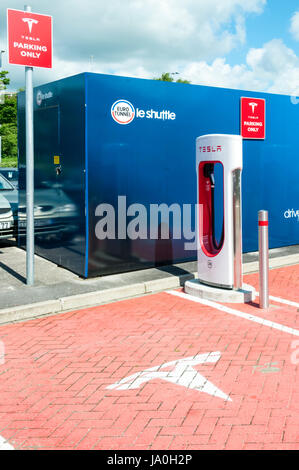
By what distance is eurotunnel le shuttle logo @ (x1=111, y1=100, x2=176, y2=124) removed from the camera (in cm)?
779

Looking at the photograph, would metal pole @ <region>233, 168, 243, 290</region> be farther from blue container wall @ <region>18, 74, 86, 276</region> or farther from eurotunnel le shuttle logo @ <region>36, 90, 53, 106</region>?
eurotunnel le shuttle logo @ <region>36, 90, 53, 106</region>

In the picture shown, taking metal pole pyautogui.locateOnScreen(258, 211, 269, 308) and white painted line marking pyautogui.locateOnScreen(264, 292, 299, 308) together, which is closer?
metal pole pyautogui.locateOnScreen(258, 211, 269, 308)

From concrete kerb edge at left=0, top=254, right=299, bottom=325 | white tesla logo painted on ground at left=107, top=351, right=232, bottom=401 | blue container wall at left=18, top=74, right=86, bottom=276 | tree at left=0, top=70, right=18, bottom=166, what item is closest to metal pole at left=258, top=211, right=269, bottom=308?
concrete kerb edge at left=0, top=254, right=299, bottom=325

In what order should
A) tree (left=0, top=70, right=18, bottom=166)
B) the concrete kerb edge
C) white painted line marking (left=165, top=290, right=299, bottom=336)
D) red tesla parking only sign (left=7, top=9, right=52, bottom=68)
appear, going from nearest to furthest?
white painted line marking (left=165, top=290, right=299, bottom=336) < the concrete kerb edge < red tesla parking only sign (left=7, top=9, right=52, bottom=68) < tree (left=0, top=70, right=18, bottom=166)

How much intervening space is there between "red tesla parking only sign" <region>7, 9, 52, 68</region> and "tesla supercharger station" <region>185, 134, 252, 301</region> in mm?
2497

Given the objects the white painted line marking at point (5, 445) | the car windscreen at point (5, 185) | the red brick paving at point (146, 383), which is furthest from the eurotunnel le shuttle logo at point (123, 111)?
the white painted line marking at point (5, 445)

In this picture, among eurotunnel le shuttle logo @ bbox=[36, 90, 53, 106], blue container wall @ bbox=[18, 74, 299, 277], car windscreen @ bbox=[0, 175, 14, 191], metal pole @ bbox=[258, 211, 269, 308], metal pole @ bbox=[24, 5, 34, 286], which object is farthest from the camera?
car windscreen @ bbox=[0, 175, 14, 191]

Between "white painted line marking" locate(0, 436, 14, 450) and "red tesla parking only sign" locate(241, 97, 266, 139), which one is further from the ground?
"red tesla parking only sign" locate(241, 97, 266, 139)

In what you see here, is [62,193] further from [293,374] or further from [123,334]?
[293,374]

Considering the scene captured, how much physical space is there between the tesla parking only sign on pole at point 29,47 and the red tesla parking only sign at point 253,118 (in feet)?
13.5

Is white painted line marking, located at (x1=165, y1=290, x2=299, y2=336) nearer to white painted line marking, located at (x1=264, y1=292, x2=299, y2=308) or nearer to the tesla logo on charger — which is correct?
white painted line marking, located at (x1=264, y1=292, x2=299, y2=308)

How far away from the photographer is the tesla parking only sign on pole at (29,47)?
6.74 m

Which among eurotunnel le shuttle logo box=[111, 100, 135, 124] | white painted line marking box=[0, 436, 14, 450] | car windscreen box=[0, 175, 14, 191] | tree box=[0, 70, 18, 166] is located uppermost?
tree box=[0, 70, 18, 166]

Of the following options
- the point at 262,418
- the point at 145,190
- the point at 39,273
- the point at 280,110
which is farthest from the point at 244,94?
the point at 262,418
